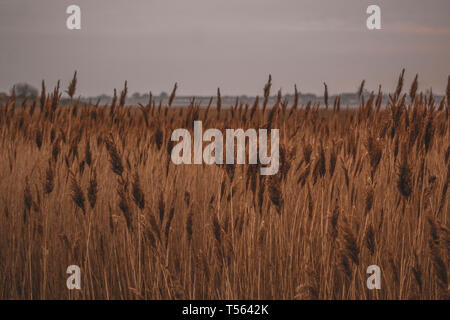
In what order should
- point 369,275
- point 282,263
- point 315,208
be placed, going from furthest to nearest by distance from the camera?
point 315,208
point 282,263
point 369,275

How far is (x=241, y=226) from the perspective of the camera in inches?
86.8

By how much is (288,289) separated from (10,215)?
66.5 inches

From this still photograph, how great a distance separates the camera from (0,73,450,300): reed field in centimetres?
161

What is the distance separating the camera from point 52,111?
271 centimetres

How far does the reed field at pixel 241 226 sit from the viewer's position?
5.29ft
